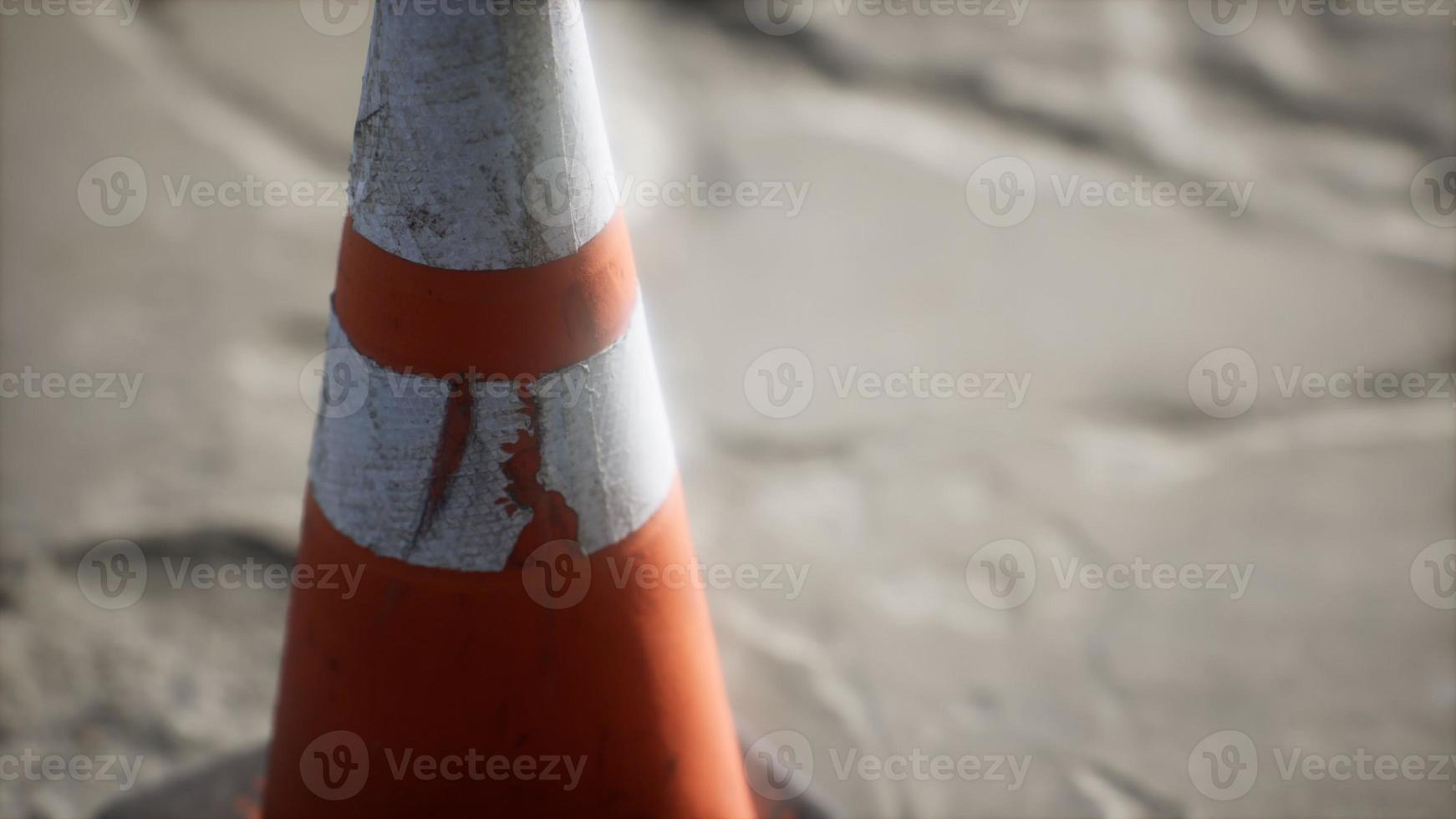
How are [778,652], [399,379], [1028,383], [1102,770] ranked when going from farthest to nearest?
[1028,383], [778,652], [1102,770], [399,379]

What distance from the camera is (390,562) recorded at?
4.76 ft

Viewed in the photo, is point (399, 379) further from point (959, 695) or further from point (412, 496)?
point (959, 695)

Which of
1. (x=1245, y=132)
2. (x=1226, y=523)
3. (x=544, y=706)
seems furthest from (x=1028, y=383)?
(x=544, y=706)

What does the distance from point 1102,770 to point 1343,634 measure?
0.65 meters

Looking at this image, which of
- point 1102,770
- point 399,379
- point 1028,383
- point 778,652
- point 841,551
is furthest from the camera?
point 1028,383

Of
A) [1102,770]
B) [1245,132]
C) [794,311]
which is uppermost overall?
[1245,132]

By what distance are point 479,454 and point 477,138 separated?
0.35 metres
